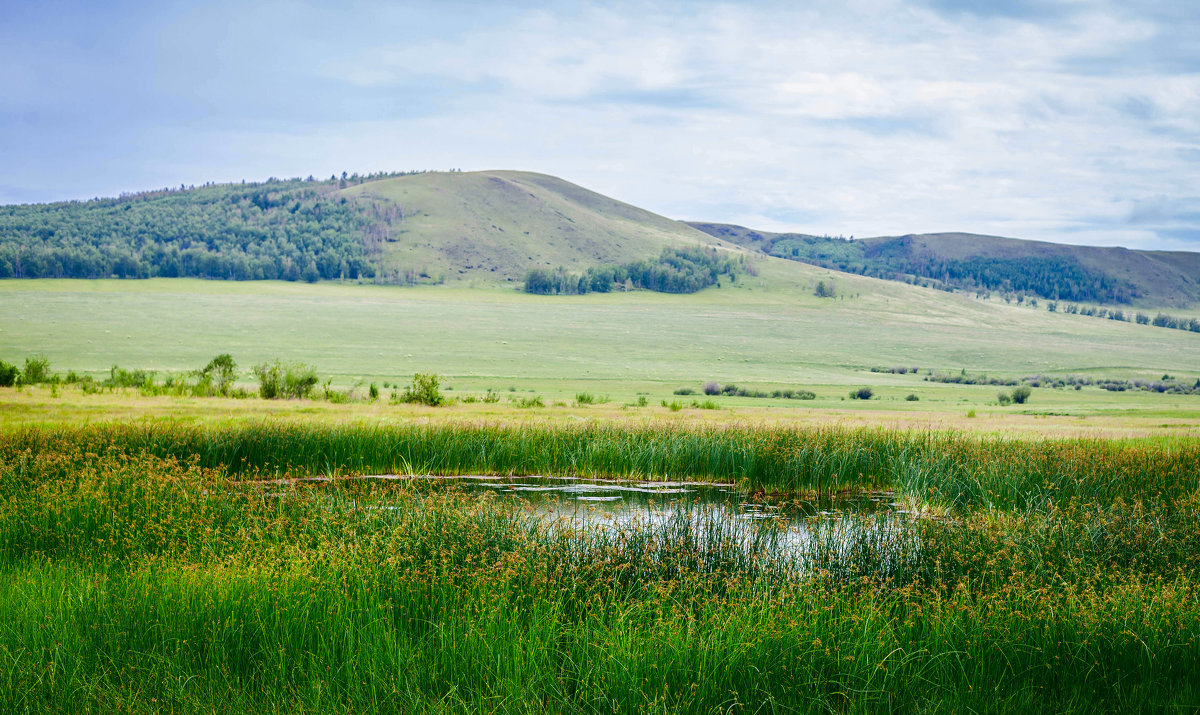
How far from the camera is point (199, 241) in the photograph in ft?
562

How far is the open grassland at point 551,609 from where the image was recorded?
6.15 m

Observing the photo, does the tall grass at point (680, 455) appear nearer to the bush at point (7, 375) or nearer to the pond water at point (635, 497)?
the pond water at point (635, 497)

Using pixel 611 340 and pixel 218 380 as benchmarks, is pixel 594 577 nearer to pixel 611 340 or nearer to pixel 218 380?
pixel 218 380

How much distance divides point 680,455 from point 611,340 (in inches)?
3103

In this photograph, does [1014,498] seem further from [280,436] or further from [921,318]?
[921,318]

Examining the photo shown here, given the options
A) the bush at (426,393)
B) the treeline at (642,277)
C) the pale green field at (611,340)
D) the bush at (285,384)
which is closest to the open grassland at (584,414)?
the bush at (426,393)

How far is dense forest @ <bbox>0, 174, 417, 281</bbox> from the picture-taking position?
140875mm

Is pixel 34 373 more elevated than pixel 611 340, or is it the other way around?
pixel 34 373

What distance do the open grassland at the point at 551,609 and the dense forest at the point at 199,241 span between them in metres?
147

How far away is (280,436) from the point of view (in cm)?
1833

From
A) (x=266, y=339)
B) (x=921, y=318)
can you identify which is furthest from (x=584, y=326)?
(x=921, y=318)

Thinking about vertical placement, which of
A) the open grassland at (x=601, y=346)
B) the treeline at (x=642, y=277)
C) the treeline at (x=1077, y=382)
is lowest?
the treeline at (x=1077, y=382)

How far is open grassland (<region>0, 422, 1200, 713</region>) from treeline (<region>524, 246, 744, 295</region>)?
13526 cm

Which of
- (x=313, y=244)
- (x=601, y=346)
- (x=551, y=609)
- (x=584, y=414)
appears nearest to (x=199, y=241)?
(x=313, y=244)
